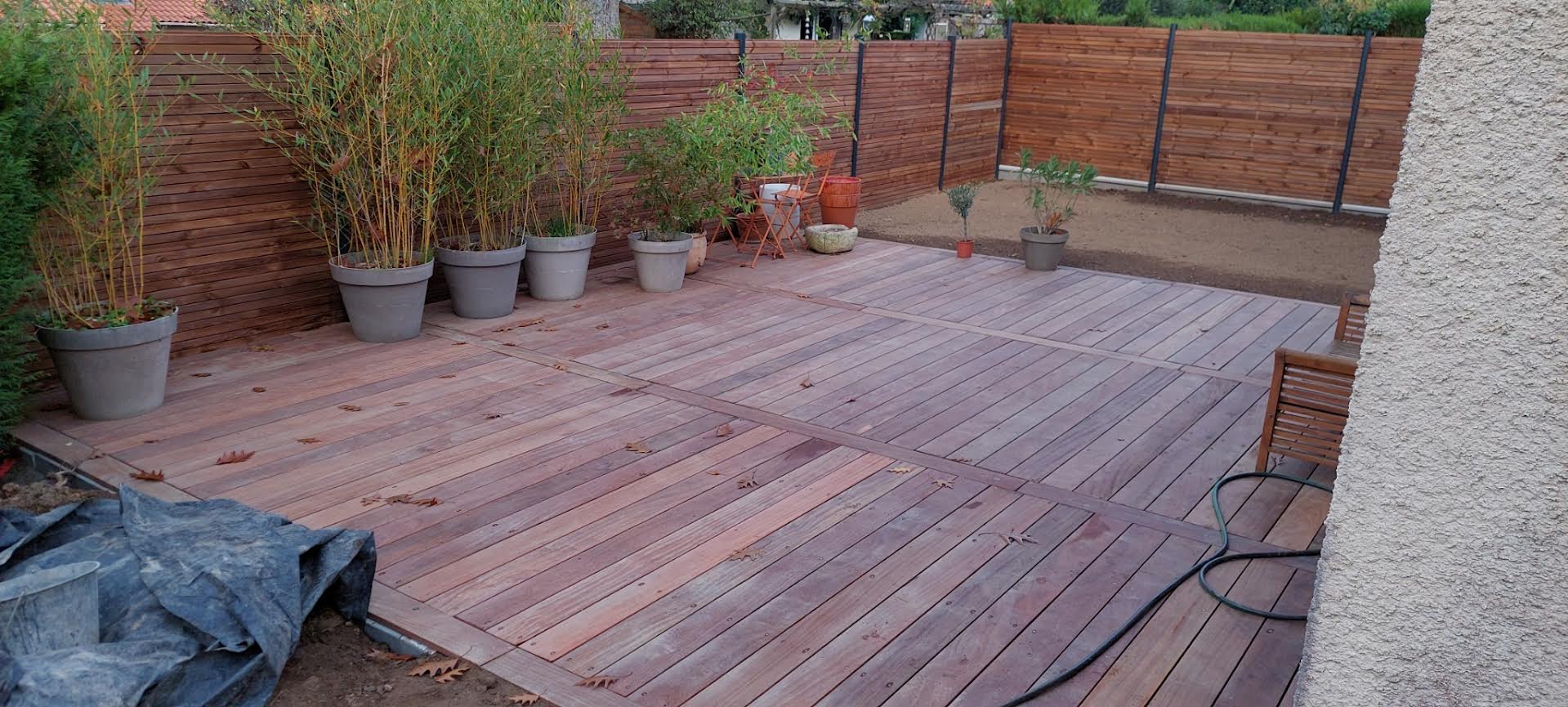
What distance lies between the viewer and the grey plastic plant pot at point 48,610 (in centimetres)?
211

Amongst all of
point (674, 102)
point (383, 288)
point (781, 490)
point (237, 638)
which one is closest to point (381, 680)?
point (237, 638)

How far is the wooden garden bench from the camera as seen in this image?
3.60m

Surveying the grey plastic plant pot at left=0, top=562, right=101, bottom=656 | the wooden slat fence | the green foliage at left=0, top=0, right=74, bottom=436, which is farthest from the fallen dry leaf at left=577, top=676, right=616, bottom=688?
the wooden slat fence

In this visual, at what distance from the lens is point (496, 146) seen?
17.0 ft

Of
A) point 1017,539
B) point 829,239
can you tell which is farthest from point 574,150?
point 1017,539

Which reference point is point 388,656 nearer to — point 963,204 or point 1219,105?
point 963,204

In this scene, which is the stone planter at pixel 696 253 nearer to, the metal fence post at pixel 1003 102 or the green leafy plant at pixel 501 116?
the green leafy plant at pixel 501 116

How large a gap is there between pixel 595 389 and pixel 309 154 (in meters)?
1.79

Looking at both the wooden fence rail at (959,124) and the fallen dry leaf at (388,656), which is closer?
the fallen dry leaf at (388,656)

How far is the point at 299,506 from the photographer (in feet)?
10.7

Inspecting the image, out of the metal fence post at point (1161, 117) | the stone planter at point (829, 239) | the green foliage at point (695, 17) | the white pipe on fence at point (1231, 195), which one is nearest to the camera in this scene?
the stone planter at point (829, 239)

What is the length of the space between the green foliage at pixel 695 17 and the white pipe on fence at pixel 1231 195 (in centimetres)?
483

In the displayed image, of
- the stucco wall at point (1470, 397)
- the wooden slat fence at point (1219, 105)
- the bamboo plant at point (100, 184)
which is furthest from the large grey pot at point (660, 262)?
the wooden slat fence at point (1219, 105)

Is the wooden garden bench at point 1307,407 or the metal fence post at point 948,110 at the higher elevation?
the metal fence post at point 948,110
